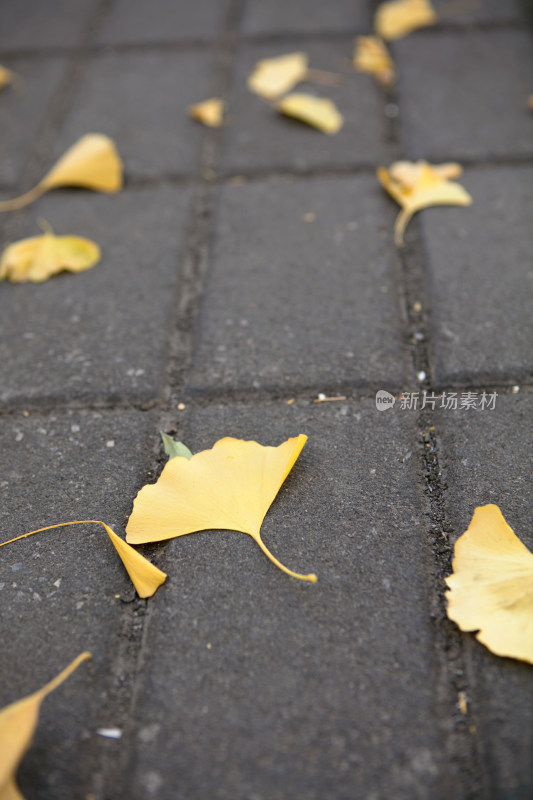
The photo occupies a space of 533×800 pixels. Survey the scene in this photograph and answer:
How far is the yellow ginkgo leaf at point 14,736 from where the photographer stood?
490 mm

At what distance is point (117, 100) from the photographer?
1.30 meters

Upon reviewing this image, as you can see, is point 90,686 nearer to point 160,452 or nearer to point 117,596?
point 117,596

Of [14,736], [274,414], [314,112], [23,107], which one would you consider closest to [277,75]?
[314,112]

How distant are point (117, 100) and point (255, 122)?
299mm

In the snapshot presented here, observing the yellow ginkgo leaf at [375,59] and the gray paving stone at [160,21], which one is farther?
the gray paving stone at [160,21]

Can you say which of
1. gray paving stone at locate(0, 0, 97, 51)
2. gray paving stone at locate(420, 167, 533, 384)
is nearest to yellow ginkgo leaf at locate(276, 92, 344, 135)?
gray paving stone at locate(420, 167, 533, 384)

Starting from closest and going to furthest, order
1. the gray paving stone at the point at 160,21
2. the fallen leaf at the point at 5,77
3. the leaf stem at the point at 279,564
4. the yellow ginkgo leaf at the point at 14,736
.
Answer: the yellow ginkgo leaf at the point at 14,736 → the leaf stem at the point at 279,564 → the fallen leaf at the point at 5,77 → the gray paving stone at the point at 160,21

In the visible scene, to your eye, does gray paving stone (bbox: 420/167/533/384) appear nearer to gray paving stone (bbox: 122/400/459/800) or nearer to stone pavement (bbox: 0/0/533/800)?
stone pavement (bbox: 0/0/533/800)

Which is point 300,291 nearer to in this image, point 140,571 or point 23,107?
point 140,571

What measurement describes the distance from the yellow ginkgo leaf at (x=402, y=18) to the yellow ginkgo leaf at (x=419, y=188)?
0.51 m

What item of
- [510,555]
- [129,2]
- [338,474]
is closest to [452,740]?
[510,555]

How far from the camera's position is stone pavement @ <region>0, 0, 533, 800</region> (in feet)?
1.75

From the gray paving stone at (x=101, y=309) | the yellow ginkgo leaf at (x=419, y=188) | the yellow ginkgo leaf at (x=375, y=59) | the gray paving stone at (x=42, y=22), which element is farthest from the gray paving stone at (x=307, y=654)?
the gray paving stone at (x=42, y=22)

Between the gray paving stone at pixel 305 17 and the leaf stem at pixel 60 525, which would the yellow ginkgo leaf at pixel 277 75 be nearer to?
the gray paving stone at pixel 305 17
